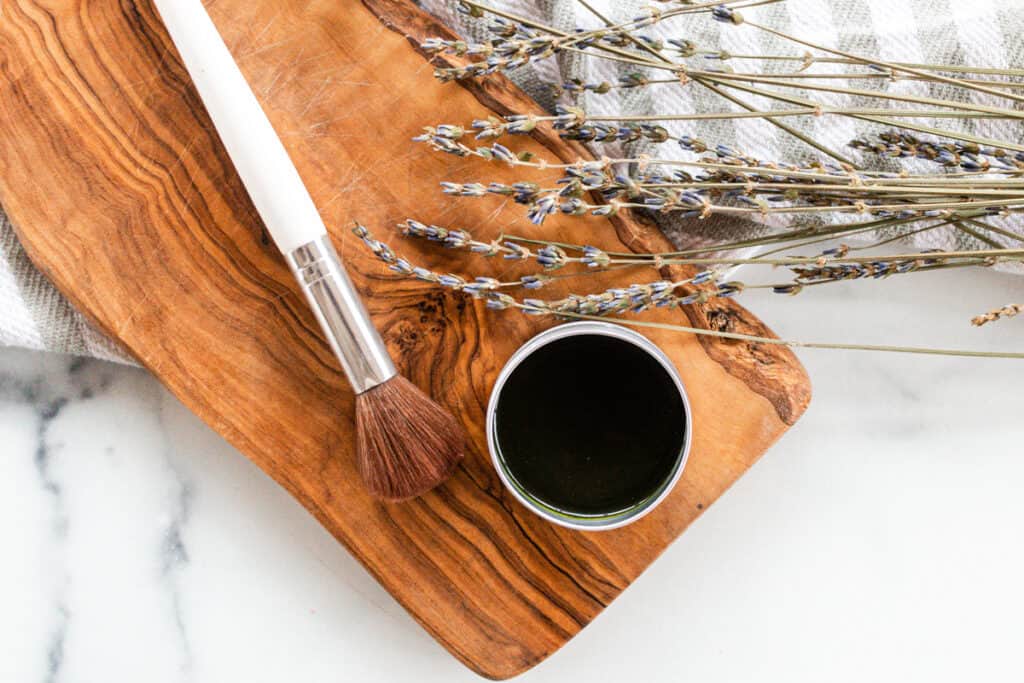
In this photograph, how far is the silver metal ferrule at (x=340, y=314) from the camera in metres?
0.69

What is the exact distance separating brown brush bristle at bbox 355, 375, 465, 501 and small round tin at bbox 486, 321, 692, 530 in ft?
0.15

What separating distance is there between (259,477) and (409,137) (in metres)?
0.37

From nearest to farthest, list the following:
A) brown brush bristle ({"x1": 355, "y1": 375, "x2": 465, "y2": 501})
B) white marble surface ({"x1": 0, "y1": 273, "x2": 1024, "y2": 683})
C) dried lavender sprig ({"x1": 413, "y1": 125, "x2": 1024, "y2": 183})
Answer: dried lavender sprig ({"x1": 413, "y1": 125, "x2": 1024, "y2": 183})
brown brush bristle ({"x1": 355, "y1": 375, "x2": 465, "y2": 501})
white marble surface ({"x1": 0, "y1": 273, "x2": 1024, "y2": 683})

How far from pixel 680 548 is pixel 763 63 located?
469 mm

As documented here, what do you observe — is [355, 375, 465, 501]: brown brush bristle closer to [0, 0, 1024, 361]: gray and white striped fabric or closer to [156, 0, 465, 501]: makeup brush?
[156, 0, 465, 501]: makeup brush

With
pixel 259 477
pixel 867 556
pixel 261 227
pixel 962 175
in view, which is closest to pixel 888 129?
pixel 962 175

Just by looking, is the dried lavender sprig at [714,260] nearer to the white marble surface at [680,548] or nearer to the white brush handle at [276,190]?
the white brush handle at [276,190]

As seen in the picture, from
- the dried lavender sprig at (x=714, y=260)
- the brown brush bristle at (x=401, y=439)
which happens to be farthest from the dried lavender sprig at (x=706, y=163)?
the brown brush bristle at (x=401, y=439)

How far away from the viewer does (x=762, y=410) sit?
728 millimetres

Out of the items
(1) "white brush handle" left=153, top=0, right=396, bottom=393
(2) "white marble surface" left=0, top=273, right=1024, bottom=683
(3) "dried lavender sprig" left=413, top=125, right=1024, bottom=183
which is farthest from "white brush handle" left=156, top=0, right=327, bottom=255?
(2) "white marble surface" left=0, top=273, right=1024, bottom=683

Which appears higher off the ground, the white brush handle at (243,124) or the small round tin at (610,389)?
the white brush handle at (243,124)

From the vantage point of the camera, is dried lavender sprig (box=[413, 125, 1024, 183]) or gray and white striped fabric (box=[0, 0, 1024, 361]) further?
gray and white striped fabric (box=[0, 0, 1024, 361])

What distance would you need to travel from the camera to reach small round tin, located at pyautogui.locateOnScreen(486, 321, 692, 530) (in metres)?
0.67

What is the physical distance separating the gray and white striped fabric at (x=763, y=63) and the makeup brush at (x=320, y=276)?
216 mm
